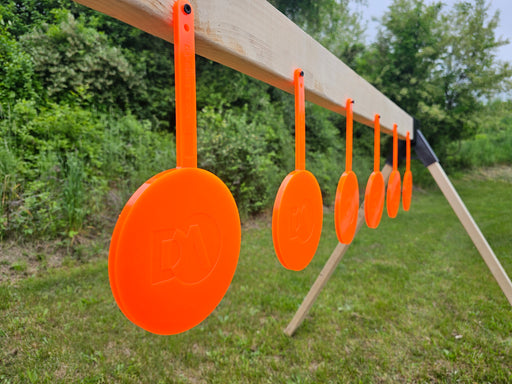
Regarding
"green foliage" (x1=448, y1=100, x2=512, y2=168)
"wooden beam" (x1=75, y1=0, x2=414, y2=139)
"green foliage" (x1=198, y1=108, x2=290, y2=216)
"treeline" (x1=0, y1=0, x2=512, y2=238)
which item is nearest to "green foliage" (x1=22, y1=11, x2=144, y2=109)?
"treeline" (x1=0, y1=0, x2=512, y2=238)

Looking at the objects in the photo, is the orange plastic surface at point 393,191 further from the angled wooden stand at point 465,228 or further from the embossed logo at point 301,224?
the embossed logo at point 301,224

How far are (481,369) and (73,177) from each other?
4.03 metres

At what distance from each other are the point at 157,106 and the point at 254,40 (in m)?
6.22

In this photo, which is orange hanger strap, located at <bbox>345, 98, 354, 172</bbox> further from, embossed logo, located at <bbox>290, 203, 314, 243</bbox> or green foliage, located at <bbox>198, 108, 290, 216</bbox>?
green foliage, located at <bbox>198, 108, 290, 216</bbox>

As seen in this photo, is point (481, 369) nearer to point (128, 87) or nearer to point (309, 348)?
point (309, 348)

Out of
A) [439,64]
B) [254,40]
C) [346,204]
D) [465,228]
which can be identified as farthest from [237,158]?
[439,64]

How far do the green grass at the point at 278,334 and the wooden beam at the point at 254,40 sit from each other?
1.68m

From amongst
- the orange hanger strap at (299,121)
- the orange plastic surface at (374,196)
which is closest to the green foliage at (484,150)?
the orange plastic surface at (374,196)

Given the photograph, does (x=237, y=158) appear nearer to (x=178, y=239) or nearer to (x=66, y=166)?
(x=66, y=166)

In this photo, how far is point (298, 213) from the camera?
900 mm

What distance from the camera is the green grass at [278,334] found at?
6.22ft

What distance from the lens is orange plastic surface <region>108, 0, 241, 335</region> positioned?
0.50 metres

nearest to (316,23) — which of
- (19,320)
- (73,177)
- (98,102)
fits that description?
(98,102)

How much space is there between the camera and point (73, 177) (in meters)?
3.59
